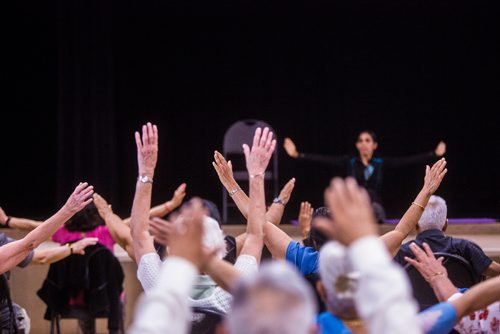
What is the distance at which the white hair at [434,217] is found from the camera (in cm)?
404

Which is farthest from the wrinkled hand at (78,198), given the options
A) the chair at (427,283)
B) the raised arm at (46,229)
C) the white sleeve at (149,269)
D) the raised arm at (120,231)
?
the chair at (427,283)

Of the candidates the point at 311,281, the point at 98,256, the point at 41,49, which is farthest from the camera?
the point at 41,49

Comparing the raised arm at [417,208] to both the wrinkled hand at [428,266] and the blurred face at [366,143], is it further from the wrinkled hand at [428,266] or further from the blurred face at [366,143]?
the blurred face at [366,143]

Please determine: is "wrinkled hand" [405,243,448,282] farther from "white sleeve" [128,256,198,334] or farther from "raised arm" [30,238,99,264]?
"raised arm" [30,238,99,264]

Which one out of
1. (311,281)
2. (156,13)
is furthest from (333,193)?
(156,13)

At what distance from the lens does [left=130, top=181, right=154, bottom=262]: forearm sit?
2.80m

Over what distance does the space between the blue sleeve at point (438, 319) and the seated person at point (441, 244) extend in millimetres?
1919

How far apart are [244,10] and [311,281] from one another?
7.84 m

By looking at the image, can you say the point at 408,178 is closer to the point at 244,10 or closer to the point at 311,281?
the point at 244,10

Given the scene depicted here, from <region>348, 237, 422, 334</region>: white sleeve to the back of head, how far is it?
126 mm

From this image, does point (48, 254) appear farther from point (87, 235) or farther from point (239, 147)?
point (239, 147)

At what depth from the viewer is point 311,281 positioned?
10.2ft

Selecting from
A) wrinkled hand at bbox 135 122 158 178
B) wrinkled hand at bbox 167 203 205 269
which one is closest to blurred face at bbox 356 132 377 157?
wrinkled hand at bbox 135 122 158 178

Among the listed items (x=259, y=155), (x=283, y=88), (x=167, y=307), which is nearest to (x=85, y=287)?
(x=259, y=155)
